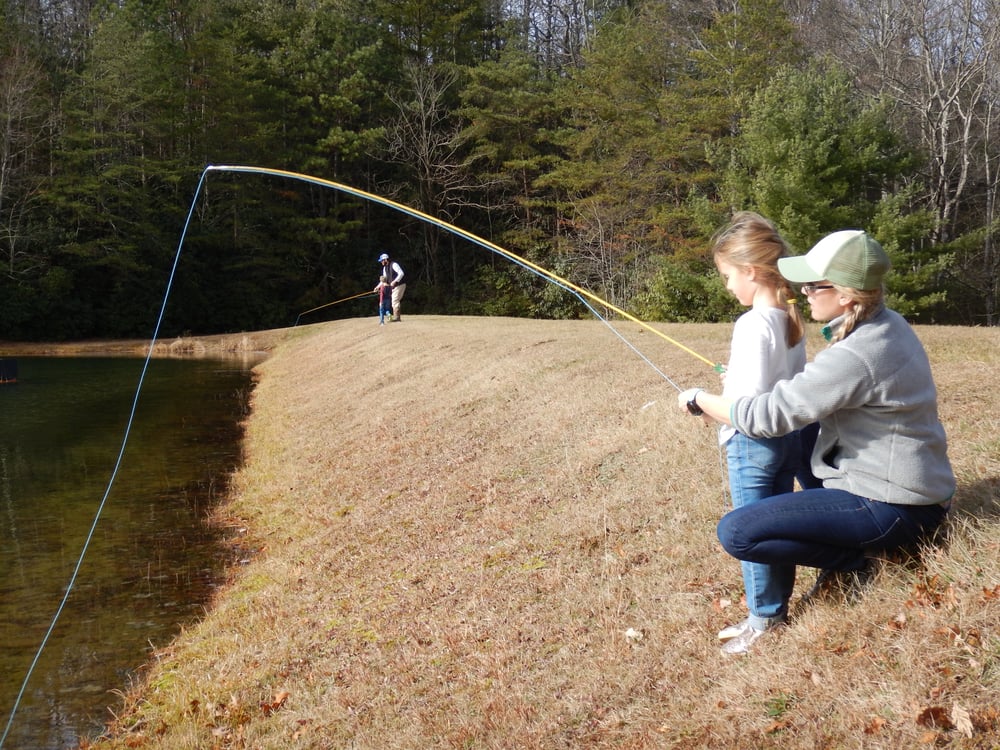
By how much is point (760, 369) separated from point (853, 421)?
42 centimetres

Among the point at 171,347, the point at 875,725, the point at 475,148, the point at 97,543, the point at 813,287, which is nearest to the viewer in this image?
the point at 875,725

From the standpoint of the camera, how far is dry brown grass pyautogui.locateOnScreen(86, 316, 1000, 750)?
331 centimetres

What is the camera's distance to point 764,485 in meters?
3.71

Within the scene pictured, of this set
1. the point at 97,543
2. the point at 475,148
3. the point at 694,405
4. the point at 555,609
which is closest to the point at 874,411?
the point at 694,405

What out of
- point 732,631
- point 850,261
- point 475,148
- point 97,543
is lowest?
point 97,543

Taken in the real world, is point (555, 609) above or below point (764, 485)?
below

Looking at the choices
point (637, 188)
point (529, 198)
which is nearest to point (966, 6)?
point (637, 188)

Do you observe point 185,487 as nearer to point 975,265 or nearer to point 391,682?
point 391,682

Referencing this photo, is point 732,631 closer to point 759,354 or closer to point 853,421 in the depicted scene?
point 853,421

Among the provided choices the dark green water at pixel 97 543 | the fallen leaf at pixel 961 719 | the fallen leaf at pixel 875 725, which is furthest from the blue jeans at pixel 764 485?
the dark green water at pixel 97 543

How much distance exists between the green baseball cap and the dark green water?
15.6 feet

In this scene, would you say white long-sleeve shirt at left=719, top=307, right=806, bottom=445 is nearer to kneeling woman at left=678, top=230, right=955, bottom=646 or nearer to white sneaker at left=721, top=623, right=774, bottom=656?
kneeling woman at left=678, top=230, right=955, bottom=646

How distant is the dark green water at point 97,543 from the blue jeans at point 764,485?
395 centimetres

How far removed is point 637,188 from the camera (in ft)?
105
